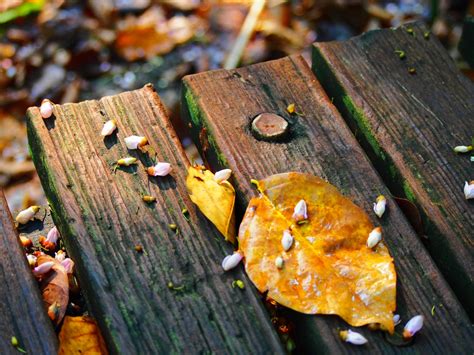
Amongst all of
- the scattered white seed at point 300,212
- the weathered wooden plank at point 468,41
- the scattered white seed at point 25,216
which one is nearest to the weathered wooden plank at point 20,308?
the scattered white seed at point 25,216

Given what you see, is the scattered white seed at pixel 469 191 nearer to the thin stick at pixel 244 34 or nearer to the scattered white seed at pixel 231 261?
the scattered white seed at pixel 231 261

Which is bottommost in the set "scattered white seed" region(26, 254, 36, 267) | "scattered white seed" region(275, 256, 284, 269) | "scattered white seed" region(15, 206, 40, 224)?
"scattered white seed" region(15, 206, 40, 224)

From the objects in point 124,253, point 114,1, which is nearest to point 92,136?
point 124,253

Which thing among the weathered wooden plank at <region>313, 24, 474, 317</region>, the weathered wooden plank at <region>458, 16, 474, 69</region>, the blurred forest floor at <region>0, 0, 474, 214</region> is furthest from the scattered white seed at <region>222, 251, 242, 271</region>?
the blurred forest floor at <region>0, 0, 474, 214</region>

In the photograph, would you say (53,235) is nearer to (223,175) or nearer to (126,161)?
(126,161)

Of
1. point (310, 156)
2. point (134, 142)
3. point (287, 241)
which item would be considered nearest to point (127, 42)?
point (134, 142)

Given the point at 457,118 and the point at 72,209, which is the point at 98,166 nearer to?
the point at 72,209

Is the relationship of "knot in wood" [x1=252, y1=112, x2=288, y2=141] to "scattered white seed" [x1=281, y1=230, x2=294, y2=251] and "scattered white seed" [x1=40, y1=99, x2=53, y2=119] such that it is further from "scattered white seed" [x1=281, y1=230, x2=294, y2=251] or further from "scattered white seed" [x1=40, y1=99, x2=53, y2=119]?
"scattered white seed" [x1=40, y1=99, x2=53, y2=119]
